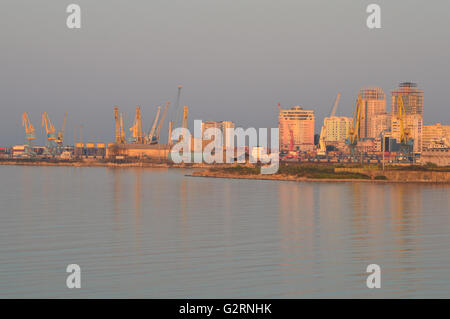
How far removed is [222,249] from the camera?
16.4 meters

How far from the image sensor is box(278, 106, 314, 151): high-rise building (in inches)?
7082

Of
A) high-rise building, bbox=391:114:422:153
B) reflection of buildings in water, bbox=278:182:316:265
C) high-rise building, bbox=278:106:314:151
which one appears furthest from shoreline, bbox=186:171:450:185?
high-rise building, bbox=278:106:314:151

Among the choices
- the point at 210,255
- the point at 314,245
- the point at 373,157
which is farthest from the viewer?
the point at 373,157

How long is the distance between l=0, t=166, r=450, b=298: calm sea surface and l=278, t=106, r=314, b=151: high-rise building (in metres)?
151

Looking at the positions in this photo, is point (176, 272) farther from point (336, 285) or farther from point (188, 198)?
point (188, 198)

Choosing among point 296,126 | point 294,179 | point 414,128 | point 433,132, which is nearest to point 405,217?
point 294,179

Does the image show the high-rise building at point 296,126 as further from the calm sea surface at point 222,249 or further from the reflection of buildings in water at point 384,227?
the calm sea surface at point 222,249

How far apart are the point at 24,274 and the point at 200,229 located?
8259 millimetres

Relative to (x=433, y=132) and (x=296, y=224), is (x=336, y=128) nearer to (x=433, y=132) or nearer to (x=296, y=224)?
(x=433, y=132)

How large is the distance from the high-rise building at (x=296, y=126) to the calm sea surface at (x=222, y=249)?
5936 inches

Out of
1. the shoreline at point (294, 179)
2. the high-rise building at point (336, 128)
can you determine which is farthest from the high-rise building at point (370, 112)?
the shoreline at point (294, 179)

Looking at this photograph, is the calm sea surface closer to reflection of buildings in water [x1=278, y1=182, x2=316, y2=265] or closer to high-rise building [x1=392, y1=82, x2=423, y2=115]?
reflection of buildings in water [x1=278, y1=182, x2=316, y2=265]

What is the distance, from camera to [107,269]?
13617mm
